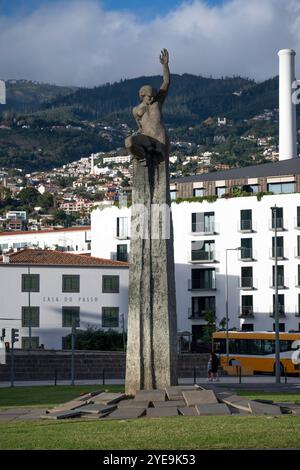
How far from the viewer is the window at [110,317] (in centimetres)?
7831

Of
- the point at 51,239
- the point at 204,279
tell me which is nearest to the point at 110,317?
the point at 204,279

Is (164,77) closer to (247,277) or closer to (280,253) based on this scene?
(280,253)

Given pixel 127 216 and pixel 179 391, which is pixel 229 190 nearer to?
pixel 127 216

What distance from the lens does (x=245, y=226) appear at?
282 feet

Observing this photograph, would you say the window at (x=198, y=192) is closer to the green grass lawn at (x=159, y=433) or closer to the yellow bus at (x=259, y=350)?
the yellow bus at (x=259, y=350)

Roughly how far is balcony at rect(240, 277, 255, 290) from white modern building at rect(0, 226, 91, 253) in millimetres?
46316

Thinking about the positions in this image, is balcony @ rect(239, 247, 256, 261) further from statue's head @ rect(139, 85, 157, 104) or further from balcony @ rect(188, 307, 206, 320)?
statue's head @ rect(139, 85, 157, 104)

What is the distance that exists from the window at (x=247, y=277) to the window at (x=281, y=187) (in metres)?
6.00

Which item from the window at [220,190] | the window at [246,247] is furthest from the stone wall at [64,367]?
the window at [220,190]

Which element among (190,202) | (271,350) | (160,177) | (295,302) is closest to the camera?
(160,177)

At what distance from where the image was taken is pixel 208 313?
84.1 meters
